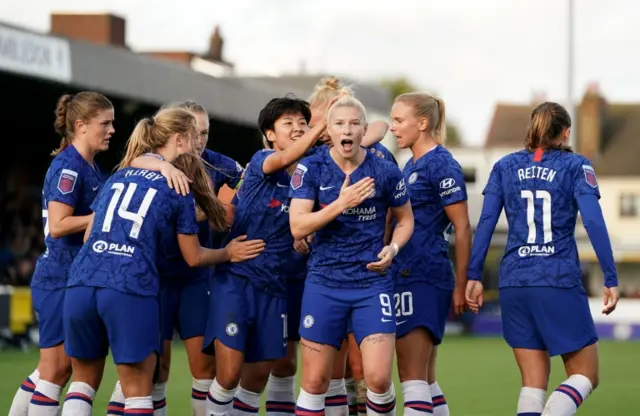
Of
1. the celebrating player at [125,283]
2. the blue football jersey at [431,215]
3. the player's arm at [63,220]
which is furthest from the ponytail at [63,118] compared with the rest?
the blue football jersey at [431,215]

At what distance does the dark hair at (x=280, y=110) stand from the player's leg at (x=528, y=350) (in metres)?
1.80

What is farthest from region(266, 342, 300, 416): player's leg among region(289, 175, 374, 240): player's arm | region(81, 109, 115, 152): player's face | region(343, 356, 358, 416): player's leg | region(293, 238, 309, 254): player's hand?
region(81, 109, 115, 152): player's face

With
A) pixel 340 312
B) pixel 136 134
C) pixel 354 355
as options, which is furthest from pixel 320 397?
pixel 136 134

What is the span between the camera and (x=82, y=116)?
26.6 ft

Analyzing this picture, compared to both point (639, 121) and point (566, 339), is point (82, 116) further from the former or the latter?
point (639, 121)

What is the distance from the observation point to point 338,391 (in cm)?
863

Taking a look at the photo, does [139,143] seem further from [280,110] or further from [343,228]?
[343,228]

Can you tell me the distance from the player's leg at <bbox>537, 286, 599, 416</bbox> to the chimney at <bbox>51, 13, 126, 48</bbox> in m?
30.5

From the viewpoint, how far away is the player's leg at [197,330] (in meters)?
8.41

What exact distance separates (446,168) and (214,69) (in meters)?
42.8

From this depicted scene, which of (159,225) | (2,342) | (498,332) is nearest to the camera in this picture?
(159,225)

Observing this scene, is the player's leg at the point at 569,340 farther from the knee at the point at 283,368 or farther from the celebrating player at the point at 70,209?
the celebrating player at the point at 70,209

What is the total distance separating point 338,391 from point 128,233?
2.20 metres

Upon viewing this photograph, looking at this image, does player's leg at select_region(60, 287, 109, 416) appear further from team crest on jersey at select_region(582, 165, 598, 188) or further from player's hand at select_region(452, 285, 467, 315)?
team crest on jersey at select_region(582, 165, 598, 188)
